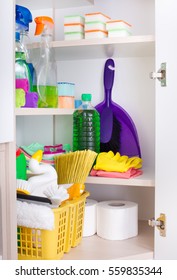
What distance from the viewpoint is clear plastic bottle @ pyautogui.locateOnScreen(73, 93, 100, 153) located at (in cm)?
148

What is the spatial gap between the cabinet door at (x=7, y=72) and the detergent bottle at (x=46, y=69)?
1.31 feet

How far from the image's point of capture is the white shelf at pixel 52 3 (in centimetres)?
153

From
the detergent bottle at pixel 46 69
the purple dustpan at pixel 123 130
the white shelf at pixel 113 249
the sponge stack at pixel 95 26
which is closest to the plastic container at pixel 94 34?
the sponge stack at pixel 95 26

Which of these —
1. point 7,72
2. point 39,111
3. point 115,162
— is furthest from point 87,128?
point 7,72

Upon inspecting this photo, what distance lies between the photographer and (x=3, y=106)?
91 centimetres

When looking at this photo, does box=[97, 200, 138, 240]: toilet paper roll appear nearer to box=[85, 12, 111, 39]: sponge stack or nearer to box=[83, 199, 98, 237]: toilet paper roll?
box=[83, 199, 98, 237]: toilet paper roll

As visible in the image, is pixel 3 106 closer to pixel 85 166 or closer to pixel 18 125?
pixel 85 166

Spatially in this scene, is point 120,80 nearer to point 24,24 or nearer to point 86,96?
point 86,96

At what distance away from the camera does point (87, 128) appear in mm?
1488

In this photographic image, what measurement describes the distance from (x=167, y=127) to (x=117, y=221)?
14.4 inches

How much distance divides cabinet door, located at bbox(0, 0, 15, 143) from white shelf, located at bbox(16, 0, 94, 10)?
62 centimetres

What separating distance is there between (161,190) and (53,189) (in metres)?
0.31

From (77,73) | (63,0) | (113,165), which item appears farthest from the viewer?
(77,73)
